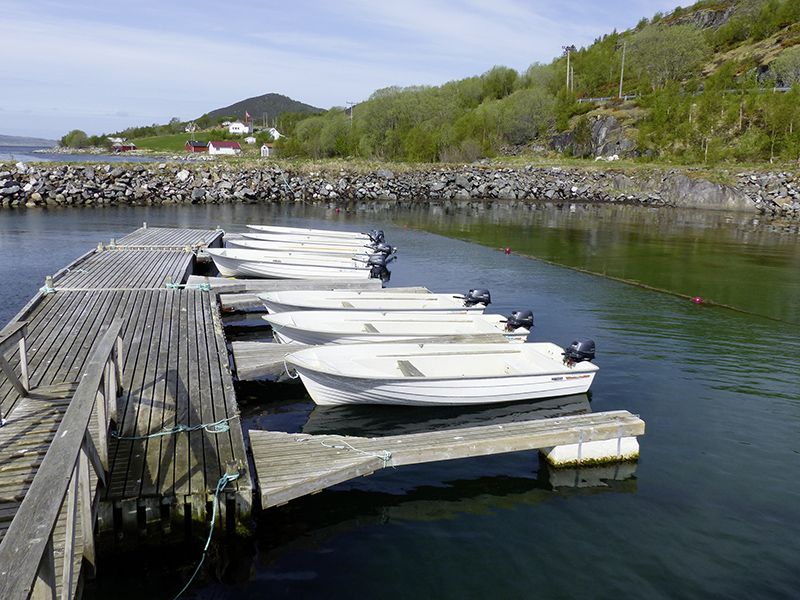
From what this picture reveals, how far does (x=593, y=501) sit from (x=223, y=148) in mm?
163727

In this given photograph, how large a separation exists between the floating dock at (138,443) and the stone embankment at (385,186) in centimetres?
3695

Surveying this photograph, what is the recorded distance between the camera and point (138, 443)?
24.9ft

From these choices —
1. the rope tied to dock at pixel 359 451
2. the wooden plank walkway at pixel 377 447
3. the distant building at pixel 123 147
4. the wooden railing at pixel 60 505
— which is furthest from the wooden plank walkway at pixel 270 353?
the distant building at pixel 123 147

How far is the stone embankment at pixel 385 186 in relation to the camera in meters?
45.9

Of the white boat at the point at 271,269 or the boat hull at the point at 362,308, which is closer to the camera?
the boat hull at the point at 362,308

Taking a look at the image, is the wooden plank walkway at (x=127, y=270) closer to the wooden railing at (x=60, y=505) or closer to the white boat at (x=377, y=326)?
the white boat at (x=377, y=326)

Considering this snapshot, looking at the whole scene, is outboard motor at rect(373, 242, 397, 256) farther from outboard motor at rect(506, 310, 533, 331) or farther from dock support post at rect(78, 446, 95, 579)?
dock support post at rect(78, 446, 95, 579)

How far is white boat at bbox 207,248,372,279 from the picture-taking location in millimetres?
21062

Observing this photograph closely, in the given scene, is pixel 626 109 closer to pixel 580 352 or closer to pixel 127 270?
pixel 127 270

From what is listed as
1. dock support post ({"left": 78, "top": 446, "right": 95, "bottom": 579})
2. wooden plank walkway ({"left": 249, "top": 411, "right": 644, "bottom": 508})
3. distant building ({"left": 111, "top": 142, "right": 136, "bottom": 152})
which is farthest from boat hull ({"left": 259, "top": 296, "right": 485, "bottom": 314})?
distant building ({"left": 111, "top": 142, "right": 136, "bottom": 152})

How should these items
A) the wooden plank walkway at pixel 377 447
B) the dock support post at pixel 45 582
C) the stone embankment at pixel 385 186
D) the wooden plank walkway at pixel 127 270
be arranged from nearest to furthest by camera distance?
the dock support post at pixel 45 582 → the wooden plank walkway at pixel 377 447 → the wooden plank walkway at pixel 127 270 → the stone embankment at pixel 385 186

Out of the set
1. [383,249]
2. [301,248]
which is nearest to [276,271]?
[301,248]

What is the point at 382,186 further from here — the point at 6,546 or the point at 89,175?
the point at 6,546

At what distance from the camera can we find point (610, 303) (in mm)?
21172
